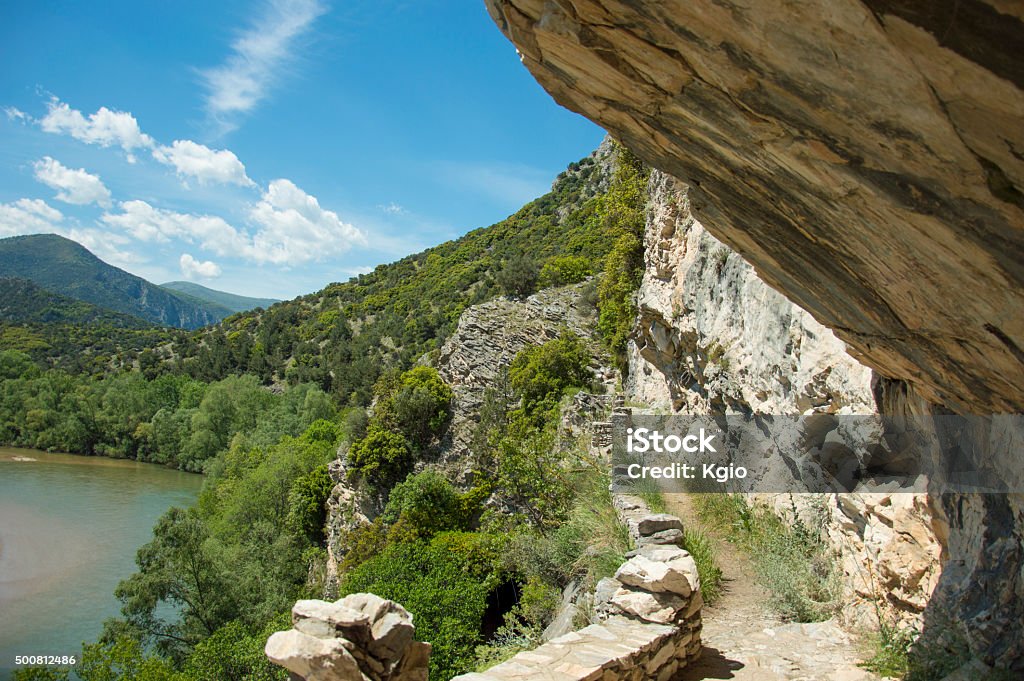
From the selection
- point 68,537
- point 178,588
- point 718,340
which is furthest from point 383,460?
point 68,537

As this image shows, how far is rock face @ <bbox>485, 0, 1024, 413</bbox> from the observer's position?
6.31 ft

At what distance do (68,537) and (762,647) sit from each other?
36.1 metres

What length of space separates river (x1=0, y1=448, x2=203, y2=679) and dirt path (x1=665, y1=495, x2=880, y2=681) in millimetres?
21641

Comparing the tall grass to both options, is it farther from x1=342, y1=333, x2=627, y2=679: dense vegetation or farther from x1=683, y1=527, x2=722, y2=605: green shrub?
x1=342, y1=333, x2=627, y2=679: dense vegetation

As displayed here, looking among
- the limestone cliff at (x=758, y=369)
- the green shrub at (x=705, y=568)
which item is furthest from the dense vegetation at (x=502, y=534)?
the limestone cliff at (x=758, y=369)

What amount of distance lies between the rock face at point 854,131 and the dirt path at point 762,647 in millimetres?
2703

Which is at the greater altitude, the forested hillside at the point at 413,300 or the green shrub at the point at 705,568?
the forested hillside at the point at 413,300

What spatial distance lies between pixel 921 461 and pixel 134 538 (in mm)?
36157

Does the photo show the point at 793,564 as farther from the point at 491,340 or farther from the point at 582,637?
the point at 491,340

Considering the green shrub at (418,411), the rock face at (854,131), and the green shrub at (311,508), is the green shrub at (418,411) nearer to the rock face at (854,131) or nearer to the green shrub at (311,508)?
the green shrub at (311,508)

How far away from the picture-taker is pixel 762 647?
19.3 ft

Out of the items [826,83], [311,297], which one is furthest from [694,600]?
[311,297]

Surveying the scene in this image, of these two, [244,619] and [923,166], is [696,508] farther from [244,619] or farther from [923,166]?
[244,619]

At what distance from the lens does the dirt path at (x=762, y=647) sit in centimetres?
518
